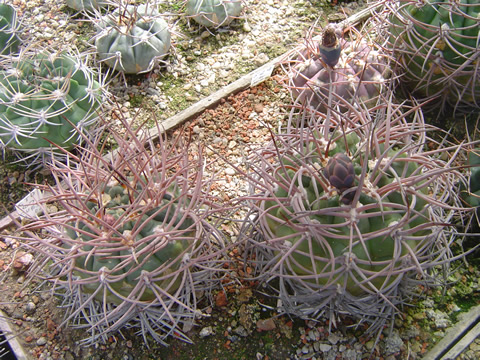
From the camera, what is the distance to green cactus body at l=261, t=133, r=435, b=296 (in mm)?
995

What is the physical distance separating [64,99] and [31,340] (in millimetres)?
877

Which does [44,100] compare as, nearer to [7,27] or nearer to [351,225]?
[7,27]

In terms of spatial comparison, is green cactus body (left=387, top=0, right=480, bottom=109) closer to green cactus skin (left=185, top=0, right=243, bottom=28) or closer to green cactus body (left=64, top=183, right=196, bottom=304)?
green cactus skin (left=185, top=0, right=243, bottom=28)

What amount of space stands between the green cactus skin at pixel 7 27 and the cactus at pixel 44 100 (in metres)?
0.29

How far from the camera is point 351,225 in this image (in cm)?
97

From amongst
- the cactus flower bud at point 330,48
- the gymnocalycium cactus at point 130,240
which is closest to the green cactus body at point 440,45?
the cactus flower bud at point 330,48

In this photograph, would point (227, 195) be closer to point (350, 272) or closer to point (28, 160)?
point (350, 272)

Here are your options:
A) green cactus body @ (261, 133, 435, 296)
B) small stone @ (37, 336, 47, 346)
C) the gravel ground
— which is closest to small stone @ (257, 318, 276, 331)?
the gravel ground

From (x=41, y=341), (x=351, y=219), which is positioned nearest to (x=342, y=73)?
(x=351, y=219)

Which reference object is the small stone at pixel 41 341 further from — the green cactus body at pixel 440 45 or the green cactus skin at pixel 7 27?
the green cactus body at pixel 440 45

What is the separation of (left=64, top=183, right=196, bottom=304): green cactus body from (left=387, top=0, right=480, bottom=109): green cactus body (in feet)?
3.52

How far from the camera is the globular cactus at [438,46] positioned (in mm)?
1521

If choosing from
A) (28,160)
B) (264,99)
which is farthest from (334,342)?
(28,160)

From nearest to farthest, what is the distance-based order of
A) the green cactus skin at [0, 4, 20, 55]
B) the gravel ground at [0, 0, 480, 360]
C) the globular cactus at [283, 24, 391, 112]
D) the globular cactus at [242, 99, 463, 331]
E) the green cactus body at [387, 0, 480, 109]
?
the globular cactus at [242, 99, 463, 331]
the gravel ground at [0, 0, 480, 360]
the green cactus body at [387, 0, 480, 109]
the globular cactus at [283, 24, 391, 112]
the green cactus skin at [0, 4, 20, 55]
